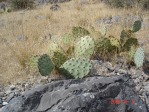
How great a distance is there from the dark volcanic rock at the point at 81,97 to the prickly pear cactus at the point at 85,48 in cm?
90

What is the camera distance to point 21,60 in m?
5.50

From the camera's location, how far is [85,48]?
5.03 meters

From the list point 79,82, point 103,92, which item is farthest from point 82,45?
point 103,92

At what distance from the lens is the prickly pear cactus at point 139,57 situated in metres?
5.03

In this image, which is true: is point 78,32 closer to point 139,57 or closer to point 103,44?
point 103,44

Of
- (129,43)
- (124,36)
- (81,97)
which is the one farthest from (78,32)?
(81,97)

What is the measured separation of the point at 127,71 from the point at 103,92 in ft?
4.25

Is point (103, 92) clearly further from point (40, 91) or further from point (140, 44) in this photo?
point (140, 44)

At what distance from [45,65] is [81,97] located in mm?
1061

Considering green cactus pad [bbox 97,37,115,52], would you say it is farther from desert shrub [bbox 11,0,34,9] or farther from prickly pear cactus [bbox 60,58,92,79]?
desert shrub [bbox 11,0,34,9]

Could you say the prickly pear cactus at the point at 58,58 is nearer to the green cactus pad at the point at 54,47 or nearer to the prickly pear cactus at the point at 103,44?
the green cactus pad at the point at 54,47

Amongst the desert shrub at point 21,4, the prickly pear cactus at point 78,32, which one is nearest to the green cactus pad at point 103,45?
the prickly pear cactus at point 78,32

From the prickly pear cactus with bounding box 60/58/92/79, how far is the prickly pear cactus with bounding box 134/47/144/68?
927 millimetres

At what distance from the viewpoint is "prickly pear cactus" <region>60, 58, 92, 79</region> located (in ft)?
14.8
